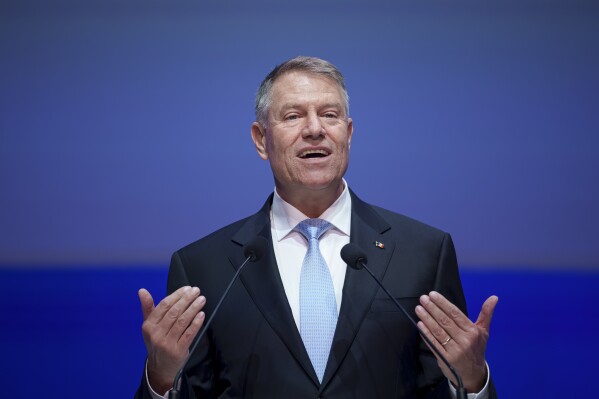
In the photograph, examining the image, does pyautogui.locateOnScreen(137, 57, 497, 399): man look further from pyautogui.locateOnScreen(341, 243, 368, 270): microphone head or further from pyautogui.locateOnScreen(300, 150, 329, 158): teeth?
pyautogui.locateOnScreen(341, 243, 368, 270): microphone head

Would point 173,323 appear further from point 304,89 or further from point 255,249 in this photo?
point 304,89

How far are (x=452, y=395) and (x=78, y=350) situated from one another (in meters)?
1.88

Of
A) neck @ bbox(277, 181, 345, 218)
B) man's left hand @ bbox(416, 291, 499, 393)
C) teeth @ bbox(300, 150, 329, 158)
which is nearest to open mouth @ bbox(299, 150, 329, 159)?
teeth @ bbox(300, 150, 329, 158)

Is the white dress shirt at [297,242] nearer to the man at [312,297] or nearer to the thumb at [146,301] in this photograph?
the man at [312,297]

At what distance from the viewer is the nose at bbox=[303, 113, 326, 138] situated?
2.26m

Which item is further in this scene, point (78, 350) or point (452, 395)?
point (78, 350)

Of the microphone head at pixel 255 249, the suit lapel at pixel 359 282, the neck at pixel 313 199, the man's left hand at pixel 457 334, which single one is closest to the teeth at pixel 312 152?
the neck at pixel 313 199

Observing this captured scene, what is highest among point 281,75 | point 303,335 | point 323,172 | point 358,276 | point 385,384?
point 281,75

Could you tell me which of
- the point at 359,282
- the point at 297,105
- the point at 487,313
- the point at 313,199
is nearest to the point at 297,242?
the point at 313,199

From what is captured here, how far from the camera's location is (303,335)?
207 centimetres

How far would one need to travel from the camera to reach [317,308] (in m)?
2.10

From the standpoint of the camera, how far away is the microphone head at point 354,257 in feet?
6.50

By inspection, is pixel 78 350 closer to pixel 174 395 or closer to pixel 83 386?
pixel 83 386

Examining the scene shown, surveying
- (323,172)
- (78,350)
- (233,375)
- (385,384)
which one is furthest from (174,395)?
(78,350)
